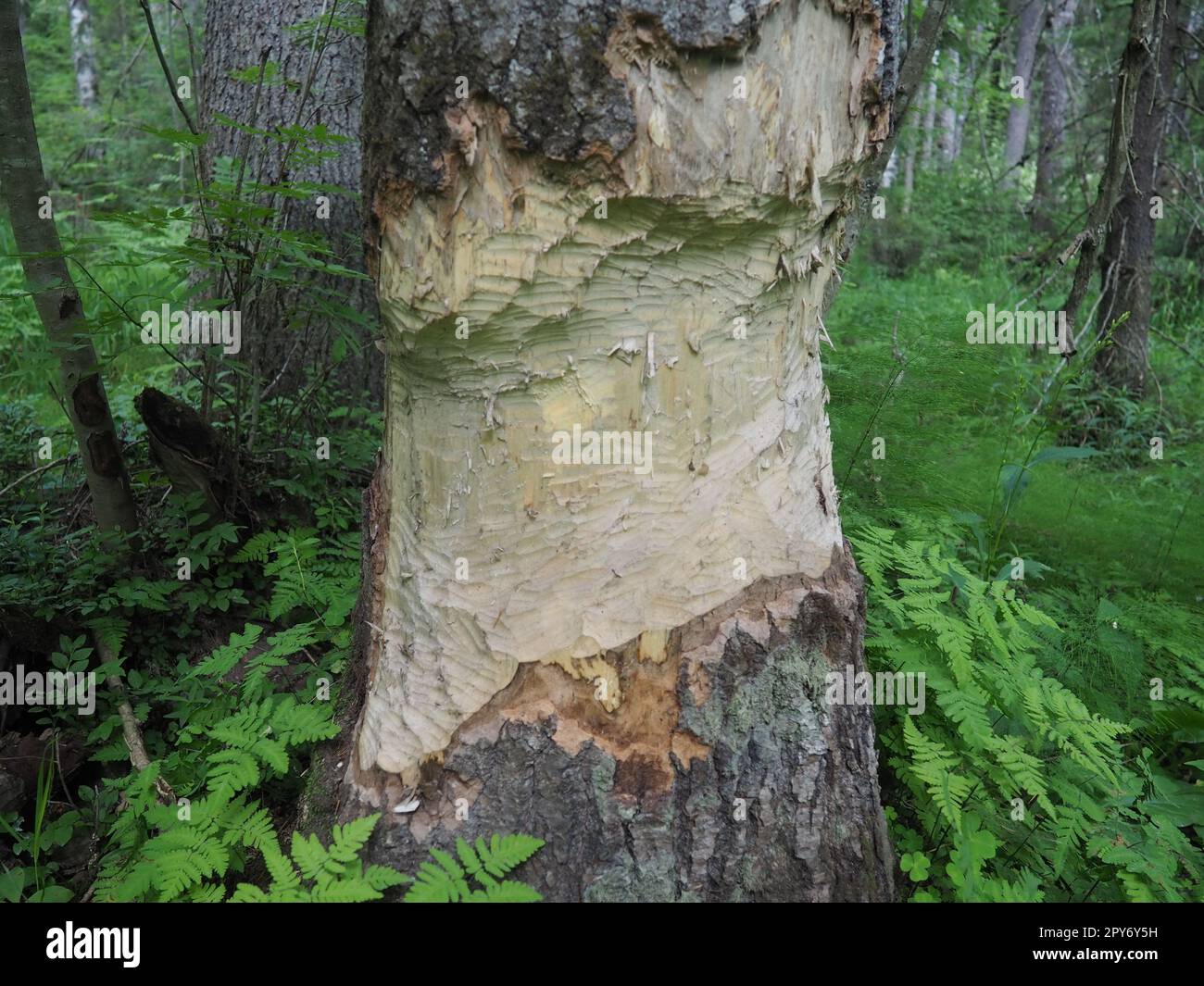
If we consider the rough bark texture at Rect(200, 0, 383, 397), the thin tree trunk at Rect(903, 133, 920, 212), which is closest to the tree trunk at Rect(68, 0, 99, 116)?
the rough bark texture at Rect(200, 0, 383, 397)

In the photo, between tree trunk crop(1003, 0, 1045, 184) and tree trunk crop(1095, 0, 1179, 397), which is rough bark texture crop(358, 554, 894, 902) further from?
tree trunk crop(1003, 0, 1045, 184)

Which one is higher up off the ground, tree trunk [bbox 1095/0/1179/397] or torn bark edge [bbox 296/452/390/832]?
tree trunk [bbox 1095/0/1179/397]

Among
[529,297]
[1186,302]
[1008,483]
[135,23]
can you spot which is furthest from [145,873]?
[135,23]

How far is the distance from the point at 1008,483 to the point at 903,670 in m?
1.42

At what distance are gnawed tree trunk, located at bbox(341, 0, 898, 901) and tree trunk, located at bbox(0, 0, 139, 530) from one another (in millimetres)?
1599

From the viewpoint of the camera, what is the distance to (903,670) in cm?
243

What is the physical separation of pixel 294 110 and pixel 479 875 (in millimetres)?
3957

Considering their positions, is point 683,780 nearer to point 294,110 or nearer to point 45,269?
point 45,269

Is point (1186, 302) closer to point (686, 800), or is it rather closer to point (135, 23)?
point (686, 800)

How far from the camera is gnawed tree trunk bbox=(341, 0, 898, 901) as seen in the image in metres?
1.81

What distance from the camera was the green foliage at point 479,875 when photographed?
5.85ft

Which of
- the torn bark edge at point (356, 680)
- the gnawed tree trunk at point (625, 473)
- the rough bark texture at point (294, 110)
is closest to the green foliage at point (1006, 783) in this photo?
the gnawed tree trunk at point (625, 473)

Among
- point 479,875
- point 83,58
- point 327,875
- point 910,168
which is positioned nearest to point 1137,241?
point 479,875
